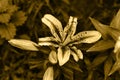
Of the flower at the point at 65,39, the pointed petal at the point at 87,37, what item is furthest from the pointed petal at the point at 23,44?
the pointed petal at the point at 87,37

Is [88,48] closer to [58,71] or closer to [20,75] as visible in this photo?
[58,71]

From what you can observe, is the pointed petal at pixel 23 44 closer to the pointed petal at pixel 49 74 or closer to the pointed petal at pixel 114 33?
the pointed petal at pixel 49 74

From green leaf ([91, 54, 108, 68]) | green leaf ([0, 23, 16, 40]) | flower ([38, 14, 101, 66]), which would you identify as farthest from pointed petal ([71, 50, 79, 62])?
green leaf ([0, 23, 16, 40])

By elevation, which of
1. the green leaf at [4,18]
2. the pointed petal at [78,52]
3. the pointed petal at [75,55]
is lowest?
the pointed petal at [75,55]

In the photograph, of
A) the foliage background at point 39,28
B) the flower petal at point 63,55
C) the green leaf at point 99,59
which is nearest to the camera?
the flower petal at point 63,55

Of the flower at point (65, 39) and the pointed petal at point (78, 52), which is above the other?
the flower at point (65, 39)

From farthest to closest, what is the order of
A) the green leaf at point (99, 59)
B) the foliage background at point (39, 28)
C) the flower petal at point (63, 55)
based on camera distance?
the foliage background at point (39, 28) → the green leaf at point (99, 59) → the flower petal at point (63, 55)
